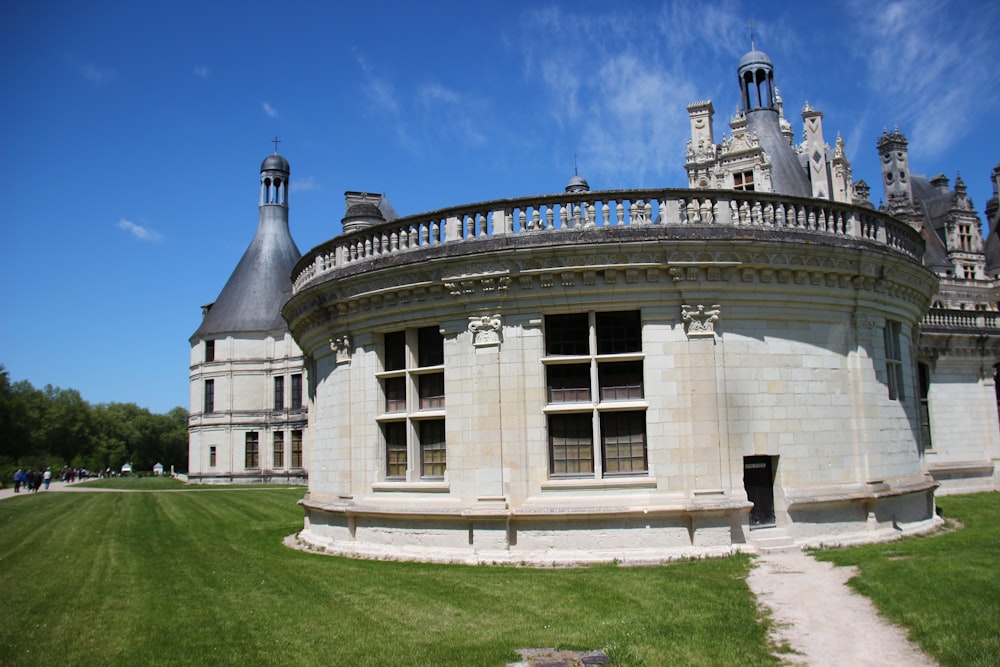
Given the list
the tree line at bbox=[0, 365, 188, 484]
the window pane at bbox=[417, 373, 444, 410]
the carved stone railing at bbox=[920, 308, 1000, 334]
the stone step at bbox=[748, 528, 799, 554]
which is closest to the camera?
the stone step at bbox=[748, 528, 799, 554]

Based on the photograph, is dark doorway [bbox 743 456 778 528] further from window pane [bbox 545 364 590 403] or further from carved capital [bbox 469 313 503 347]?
carved capital [bbox 469 313 503 347]

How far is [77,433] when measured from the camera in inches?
3856

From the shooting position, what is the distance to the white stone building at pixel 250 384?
61906 mm

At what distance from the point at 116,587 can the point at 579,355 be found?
29.5ft

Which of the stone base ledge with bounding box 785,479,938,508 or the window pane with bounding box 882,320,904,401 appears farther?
the window pane with bounding box 882,320,904,401

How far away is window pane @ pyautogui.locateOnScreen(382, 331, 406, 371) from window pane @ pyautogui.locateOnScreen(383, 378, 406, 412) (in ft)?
0.90

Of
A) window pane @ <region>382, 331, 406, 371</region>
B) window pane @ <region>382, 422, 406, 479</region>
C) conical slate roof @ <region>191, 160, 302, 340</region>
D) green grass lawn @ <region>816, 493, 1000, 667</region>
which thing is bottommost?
green grass lawn @ <region>816, 493, 1000, 667</region>

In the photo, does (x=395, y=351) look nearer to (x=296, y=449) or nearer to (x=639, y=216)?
(x=639, y=216)

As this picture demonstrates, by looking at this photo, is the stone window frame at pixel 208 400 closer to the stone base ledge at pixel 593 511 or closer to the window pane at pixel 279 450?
the window pane at pixel 279 450

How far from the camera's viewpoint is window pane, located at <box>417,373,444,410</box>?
1559 centimetres

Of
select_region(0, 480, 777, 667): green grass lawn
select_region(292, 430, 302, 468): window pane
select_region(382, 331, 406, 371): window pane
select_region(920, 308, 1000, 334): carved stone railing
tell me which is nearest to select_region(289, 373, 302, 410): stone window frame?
select_region(292, 430, 302, 468): window pane

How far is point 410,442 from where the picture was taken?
1552 centimetres

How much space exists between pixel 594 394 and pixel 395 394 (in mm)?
4466

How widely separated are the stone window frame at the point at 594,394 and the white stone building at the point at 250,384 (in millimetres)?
48689
